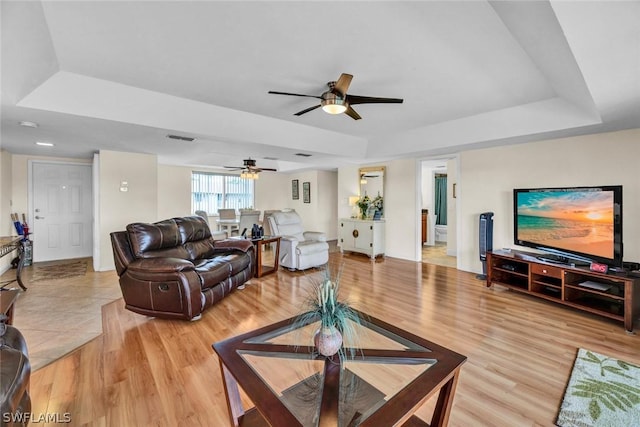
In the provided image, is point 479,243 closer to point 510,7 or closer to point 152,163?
point 510,7

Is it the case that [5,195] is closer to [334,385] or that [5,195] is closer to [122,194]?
[122,194]

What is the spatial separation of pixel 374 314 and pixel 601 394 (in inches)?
69.0

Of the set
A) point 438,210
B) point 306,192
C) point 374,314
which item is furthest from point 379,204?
point 374,314

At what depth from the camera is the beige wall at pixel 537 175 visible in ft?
10.8

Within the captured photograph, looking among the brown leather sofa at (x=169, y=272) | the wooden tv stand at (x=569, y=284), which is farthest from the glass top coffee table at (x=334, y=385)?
the wooden tv stand at (x=569, y=284)

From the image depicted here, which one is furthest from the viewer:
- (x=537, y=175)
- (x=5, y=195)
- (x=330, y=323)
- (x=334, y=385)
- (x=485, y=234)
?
(x=5, y=195)

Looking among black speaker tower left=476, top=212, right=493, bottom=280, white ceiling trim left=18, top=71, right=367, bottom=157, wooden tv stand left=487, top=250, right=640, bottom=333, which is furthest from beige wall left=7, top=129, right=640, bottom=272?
white ceiling trim left=18, top=71, right=367, bottom=157

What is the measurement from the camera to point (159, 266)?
8.98ft

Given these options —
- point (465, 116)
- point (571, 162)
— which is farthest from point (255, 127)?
point (571, 162)

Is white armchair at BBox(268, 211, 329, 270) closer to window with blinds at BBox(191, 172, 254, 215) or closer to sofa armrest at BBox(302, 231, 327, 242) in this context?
sofa armrest at BBox(302, 231, 327, 242)

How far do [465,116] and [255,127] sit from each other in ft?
9.97

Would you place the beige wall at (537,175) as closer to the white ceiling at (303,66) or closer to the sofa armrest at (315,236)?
the white ceiling at (303,66)

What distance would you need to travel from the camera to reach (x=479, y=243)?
4488 millimetres

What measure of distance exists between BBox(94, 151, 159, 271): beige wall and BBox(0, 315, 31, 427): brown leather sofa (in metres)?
4.14
